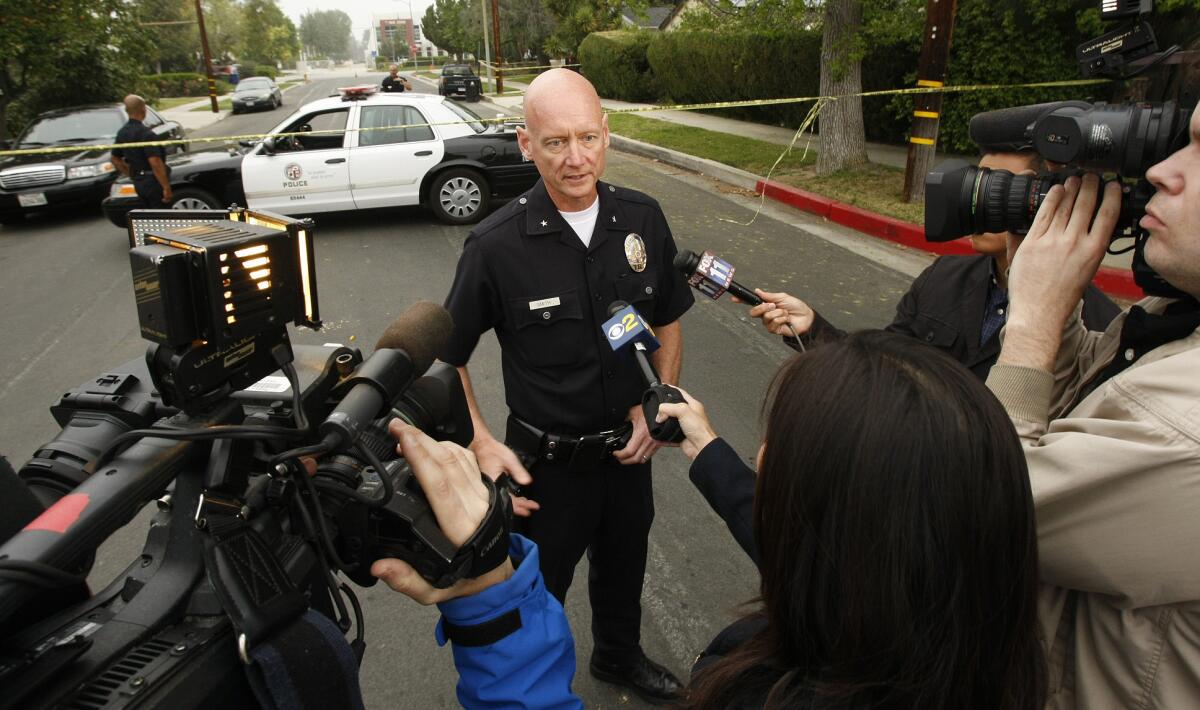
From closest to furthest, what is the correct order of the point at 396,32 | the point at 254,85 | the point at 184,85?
1. the point at 254,85
2. the point at 184,85
3. the point at 396,32

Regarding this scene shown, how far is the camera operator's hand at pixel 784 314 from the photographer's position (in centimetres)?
221

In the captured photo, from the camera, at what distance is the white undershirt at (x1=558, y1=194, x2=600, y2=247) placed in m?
2.37

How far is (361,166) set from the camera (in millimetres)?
9000

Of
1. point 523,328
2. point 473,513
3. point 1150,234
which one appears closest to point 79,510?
point 473,513

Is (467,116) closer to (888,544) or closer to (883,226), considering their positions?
(883,226)

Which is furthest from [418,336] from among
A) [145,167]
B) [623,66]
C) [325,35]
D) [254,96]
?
[325,35]

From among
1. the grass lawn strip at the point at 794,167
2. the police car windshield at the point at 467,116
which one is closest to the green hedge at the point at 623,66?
the grass lawn strip at the point at 794,167

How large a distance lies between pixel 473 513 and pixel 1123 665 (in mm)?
1016

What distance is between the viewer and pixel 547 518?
241 centimetres

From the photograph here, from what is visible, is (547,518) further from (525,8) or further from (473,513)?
(525,8)

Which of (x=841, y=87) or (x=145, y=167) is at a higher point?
(x=841, y=87)

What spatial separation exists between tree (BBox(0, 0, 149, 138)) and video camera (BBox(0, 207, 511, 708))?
17.0 meters

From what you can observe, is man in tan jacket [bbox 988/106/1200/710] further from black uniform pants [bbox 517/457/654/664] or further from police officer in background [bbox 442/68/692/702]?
black uniform pants [bbox 517/457/654/664]

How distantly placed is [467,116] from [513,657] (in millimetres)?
9219
